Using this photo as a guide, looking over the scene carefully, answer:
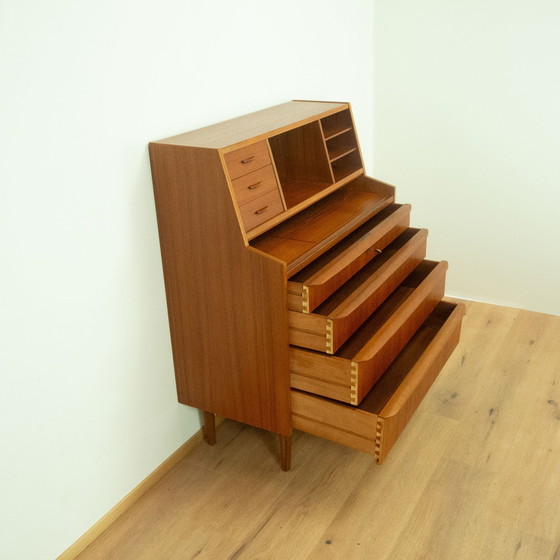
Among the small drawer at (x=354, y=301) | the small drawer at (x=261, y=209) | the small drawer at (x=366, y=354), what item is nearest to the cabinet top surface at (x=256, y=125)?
the small drawer at (x=261, y=209)

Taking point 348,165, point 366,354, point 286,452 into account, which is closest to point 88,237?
point 366,354

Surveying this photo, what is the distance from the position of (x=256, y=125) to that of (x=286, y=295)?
0.58 meters

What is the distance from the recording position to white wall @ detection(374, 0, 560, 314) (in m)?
2.65

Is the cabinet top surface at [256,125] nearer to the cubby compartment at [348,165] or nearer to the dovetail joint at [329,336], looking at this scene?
Result: the cubby compartment at [348,165]

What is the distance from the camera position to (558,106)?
2633 mm

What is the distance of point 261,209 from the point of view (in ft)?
5.96

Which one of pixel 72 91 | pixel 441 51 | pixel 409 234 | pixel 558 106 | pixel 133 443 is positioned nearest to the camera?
pixel 72 91

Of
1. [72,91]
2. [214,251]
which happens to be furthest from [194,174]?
[72,91]

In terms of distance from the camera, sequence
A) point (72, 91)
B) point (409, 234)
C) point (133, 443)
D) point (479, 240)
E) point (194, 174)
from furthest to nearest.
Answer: point (479, 240) → point (409, 234) → point (133, 443) → point (194, 174) → point (72, 91)

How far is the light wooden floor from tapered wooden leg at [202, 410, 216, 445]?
30 millimetres

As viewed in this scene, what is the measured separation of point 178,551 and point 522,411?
1.30 meters

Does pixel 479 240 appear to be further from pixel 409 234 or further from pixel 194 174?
pixel 194 174

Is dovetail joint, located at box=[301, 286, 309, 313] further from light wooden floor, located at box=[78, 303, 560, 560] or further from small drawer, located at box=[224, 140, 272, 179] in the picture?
light wooden floor, located at box=[78, 303, 560, 560]

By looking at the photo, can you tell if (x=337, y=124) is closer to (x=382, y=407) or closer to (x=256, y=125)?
(x=256, y=125)
